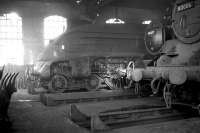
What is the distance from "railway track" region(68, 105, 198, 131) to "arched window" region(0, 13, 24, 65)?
505 inches

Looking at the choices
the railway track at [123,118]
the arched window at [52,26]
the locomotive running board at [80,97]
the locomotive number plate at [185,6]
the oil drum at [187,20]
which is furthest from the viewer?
the arched window at [52,26]

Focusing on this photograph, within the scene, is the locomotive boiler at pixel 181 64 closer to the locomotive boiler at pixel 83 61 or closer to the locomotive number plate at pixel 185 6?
the locomotive number plate at pixel 185 6

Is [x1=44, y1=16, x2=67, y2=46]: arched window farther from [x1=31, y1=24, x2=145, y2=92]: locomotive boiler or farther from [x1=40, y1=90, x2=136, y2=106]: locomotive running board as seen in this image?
[x1=40, y1=90, x2=136, y2=106]: locomotive running board

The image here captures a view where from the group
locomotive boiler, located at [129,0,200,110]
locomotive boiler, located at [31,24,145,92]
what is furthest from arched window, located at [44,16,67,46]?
locomotive boiler, located at [129,0,200,110]

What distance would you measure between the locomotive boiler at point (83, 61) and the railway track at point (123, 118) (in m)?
4.32

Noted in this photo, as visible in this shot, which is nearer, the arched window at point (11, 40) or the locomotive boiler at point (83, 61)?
the locomotive boiler at point (83, 61)

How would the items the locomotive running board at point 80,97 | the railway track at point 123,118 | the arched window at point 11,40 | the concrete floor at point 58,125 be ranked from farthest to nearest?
the arched window at point 11,40, the locomotive running board at point 80,97, the railway track at point 123,118, the concrete floor at point 58,125

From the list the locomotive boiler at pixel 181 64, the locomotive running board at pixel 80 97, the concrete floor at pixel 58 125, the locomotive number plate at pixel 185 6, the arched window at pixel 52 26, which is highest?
the arched window at pixel 52 26

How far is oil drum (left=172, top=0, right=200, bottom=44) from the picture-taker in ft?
17.9

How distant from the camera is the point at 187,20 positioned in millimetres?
5734

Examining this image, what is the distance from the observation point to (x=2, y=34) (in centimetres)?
1652

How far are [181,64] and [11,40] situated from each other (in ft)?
45.1

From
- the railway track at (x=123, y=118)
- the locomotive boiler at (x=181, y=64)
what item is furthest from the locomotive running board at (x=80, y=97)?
the railway track at (x=123, y=118)

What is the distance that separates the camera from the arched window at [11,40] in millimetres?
16359
